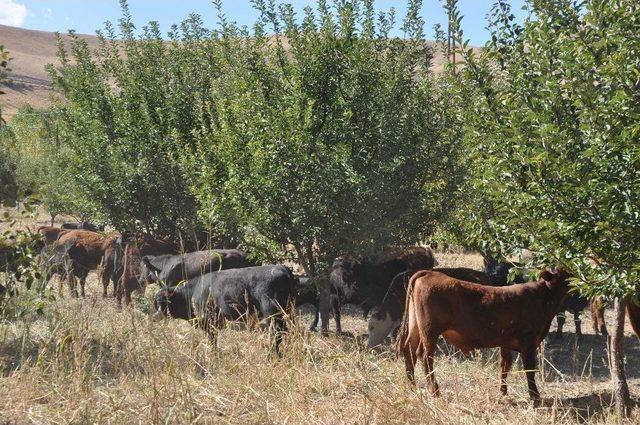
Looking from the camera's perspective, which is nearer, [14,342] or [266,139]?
[14,342]

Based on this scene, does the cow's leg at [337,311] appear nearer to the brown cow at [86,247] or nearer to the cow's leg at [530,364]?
the brown cow at [86,247]

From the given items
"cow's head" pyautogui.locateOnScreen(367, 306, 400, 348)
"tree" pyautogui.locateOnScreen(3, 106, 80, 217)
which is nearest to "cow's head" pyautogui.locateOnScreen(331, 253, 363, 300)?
"cow's head" pyautogui.locateOnScreen(367, 306, 400, 348)

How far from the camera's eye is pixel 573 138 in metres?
6.70

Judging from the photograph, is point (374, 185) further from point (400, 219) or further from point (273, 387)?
point (273, 387)

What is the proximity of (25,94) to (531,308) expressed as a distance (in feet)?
306

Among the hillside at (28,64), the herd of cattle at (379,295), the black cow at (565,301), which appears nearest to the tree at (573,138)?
the herd of cattle at (379,295)

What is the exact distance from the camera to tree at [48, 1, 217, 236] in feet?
53.8

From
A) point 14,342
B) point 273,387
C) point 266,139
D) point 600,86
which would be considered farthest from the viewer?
point 266,139

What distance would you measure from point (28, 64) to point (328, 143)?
110 meters

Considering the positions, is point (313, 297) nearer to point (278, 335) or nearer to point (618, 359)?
point (278, 335)

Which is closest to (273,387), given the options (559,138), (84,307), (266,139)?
(84,307)

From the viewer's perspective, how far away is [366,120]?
42.8ft

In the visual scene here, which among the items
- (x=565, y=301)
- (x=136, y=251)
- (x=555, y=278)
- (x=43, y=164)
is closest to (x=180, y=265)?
(x=136, y=251)

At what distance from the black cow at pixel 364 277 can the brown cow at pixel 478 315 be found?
18.9 ft
